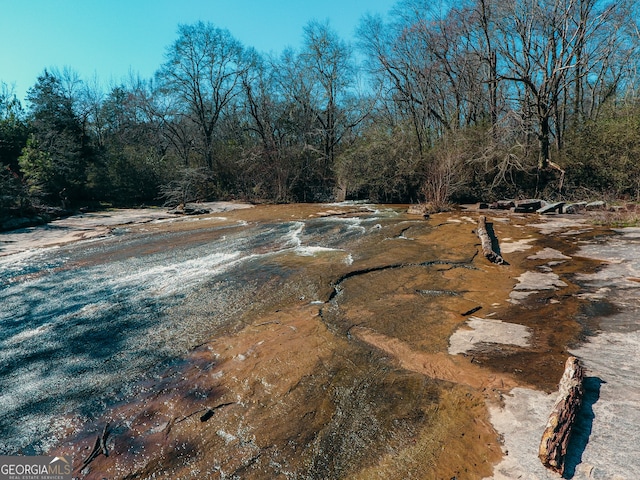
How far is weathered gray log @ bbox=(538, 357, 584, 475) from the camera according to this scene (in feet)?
6.24

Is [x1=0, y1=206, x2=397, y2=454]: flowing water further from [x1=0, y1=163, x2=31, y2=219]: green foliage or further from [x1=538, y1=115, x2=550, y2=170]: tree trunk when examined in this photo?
[x1=538, y1=115, x2=550, y2=170]: tree trunk

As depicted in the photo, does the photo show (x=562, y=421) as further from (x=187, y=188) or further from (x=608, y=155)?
(x=187, y=188)

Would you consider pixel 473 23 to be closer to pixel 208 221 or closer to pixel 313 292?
pixel 208 221

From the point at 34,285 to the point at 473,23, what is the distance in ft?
62.5

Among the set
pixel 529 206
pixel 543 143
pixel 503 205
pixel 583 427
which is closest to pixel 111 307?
pixel 583 427

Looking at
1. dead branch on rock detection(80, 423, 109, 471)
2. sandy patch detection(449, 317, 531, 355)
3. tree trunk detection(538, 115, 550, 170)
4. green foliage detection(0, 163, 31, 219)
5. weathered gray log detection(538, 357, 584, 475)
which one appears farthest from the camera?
tree trunk detection(538, 115, 550, 170)

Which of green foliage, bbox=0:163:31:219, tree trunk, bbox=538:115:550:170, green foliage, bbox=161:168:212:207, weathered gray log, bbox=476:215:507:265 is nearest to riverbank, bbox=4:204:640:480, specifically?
weathered gray log, bbox=476:215:507:265

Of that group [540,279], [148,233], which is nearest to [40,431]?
[540,279]

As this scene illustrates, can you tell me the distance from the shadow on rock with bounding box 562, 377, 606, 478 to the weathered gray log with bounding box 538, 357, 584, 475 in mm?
54

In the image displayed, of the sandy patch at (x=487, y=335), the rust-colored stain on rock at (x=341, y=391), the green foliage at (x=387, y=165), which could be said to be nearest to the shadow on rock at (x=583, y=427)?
the rust-colored stain on rock at (x=341, y=391)

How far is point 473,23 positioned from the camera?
1584 centimetres

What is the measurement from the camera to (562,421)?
6.81 feet

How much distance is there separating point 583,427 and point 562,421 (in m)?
0.24

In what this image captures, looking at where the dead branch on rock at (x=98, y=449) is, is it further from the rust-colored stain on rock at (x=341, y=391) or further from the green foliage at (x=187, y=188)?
the green foliage at (x=187, y=188)
